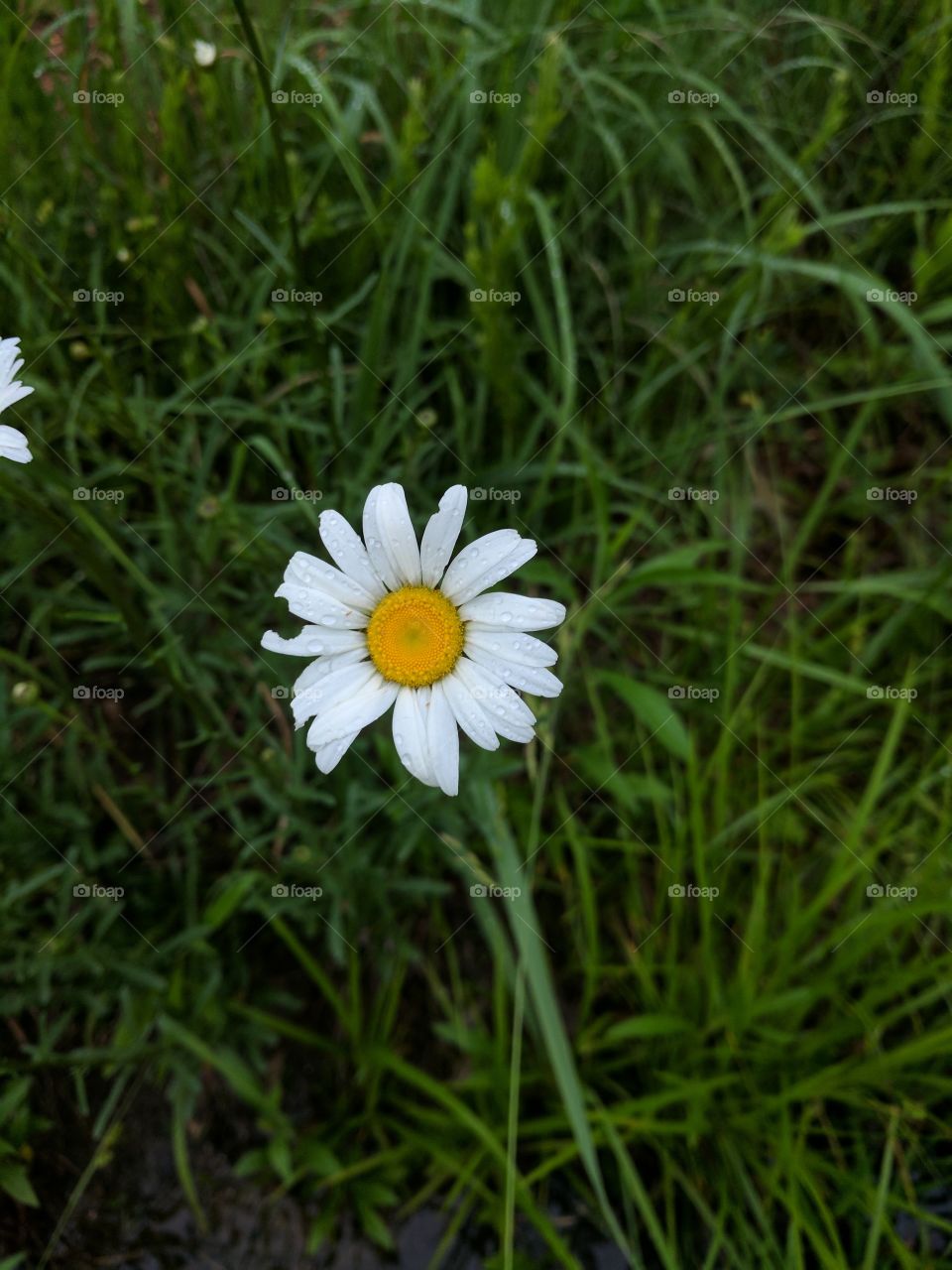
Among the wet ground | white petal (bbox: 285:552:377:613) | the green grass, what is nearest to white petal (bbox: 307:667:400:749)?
white petal (bbox: 285:552:377:613)

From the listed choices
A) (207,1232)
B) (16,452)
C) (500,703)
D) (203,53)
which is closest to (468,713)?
(500,703)

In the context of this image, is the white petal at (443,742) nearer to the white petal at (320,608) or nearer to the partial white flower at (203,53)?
the white petal at (320,608)

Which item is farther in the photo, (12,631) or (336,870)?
(12,631)

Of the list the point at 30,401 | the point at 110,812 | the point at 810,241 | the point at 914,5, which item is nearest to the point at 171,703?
the point at 110,812

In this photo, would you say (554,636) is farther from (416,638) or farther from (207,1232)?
(207,1232)

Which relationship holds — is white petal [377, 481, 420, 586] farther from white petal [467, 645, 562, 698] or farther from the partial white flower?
the partial white flower

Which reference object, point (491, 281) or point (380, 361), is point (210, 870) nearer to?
point (380, 361)

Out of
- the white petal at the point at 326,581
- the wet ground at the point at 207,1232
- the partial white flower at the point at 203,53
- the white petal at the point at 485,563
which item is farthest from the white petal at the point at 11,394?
the wet ground at the point at 207,1232
